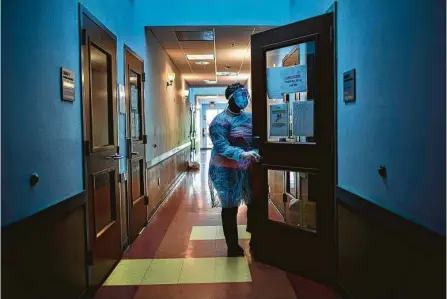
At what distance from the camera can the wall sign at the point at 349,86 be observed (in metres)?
2.71

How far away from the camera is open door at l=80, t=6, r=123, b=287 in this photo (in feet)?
10.3

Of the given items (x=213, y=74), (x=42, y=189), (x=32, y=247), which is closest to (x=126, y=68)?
(x=42, y=189)

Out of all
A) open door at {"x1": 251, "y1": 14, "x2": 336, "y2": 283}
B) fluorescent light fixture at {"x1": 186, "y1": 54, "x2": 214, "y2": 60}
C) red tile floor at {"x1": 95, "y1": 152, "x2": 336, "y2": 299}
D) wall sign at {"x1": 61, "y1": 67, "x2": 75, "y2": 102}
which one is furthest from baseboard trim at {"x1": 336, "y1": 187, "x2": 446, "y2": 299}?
fluorescent light fixture at {"x1": 186, "y1": 54, "x2": 214, "y2": 60}

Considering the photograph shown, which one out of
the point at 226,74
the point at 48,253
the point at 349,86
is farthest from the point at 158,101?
the point at 226,74

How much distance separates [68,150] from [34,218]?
69 cm

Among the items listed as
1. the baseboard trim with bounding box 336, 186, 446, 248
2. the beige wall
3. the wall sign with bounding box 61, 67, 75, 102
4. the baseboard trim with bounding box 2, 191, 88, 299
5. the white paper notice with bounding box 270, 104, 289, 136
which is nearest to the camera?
the baseboard trim with bounding box 336, 186, 446, 248

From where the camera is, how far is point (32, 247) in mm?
2150

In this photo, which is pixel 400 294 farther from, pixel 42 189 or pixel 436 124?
pixel 42 189

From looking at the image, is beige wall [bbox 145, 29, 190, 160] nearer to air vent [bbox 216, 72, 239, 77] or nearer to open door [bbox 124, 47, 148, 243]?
open door [bbox 124, 47, 148, 243]

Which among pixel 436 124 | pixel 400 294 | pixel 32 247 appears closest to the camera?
pixel 436 124

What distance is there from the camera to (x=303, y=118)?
11.0ft

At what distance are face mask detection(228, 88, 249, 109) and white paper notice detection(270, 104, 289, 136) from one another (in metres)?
0.29

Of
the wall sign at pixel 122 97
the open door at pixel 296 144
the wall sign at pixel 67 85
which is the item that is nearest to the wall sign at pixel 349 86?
the open door at pixel 296 144

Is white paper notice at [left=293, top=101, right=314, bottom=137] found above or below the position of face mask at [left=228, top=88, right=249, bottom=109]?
below
